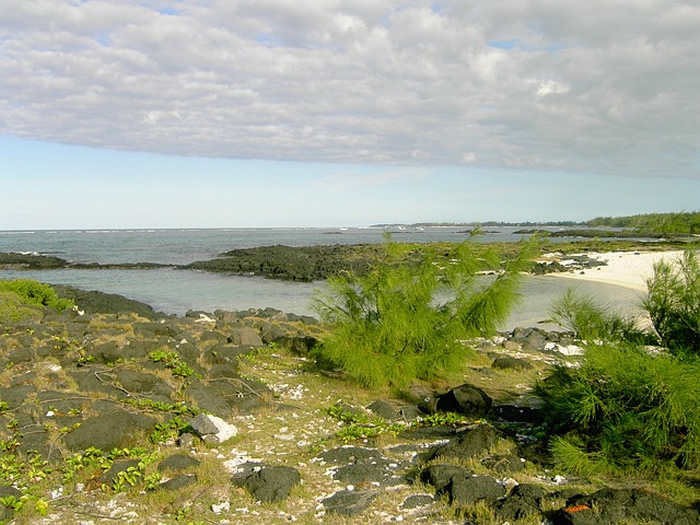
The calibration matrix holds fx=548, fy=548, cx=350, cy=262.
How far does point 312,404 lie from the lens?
9156 mm

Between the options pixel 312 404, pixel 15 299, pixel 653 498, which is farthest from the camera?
pixel 15 299

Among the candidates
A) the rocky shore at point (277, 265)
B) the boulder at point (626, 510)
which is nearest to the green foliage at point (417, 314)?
the boulder at point (626, 510)

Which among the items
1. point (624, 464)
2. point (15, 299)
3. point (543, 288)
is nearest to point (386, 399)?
point (624, 464)

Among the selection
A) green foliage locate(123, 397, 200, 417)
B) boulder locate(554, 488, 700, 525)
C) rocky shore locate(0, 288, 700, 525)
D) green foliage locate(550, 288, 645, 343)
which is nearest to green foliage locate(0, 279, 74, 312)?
rocky shore locate(0, 288, 700, 525)

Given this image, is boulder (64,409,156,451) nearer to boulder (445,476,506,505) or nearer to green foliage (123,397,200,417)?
green foliage (123,397,200,417)

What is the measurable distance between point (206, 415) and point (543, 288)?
2779 cm

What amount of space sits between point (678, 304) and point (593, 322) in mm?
1021

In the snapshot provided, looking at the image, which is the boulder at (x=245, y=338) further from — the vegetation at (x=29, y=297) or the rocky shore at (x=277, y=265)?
the rocky shore at (x=277, y=265)

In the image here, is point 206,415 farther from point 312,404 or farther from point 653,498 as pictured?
point 653,498

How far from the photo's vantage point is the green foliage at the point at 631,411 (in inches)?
213

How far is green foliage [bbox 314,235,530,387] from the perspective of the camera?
32.3ft

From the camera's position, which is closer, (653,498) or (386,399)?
(653,498)

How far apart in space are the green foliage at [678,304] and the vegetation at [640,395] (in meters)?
0.01

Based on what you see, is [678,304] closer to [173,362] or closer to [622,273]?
[173,362]
